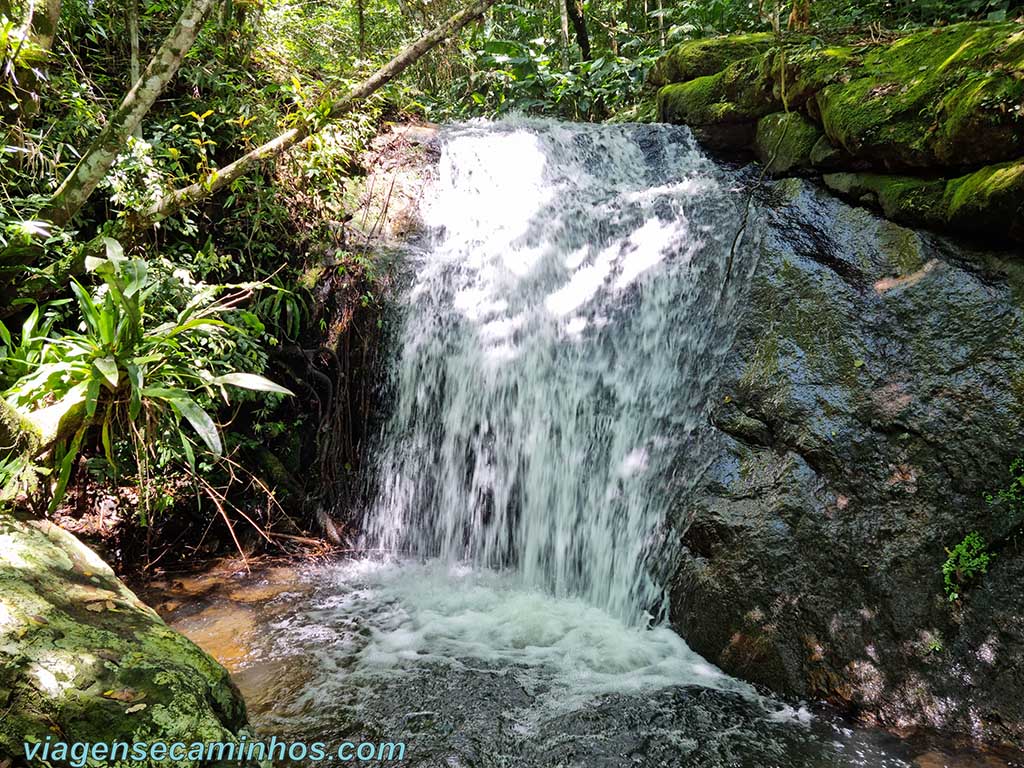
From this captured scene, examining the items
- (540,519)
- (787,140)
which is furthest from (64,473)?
(787,140)

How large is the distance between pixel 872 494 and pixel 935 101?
9.13 feet

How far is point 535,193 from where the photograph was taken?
23.1 feet

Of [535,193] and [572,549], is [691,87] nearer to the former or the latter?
[535,193]

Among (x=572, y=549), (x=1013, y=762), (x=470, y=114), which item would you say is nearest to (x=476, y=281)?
(x=572, y=549)

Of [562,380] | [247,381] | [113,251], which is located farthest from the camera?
[562,380]

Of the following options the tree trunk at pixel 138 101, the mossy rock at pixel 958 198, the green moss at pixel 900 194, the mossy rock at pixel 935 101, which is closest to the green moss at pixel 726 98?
the mossy rock at pixel 935 101

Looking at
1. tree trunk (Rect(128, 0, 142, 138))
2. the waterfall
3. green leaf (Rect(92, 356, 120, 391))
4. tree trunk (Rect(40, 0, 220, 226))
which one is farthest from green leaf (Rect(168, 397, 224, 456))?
tree trunk (Rect(128, 0, 142, 138))

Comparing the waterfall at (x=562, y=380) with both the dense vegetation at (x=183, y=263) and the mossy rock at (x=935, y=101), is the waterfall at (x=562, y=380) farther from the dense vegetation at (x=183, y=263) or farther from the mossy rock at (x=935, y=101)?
the mossy rock at (x=935, y=101)

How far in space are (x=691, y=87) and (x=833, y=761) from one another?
6.79 meters

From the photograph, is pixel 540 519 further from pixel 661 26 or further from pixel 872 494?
pixel 661 26

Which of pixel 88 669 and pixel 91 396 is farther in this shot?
pixel 91 396

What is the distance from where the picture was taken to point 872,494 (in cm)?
348

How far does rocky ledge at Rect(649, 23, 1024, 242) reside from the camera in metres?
3.71

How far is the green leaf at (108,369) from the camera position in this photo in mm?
2992
